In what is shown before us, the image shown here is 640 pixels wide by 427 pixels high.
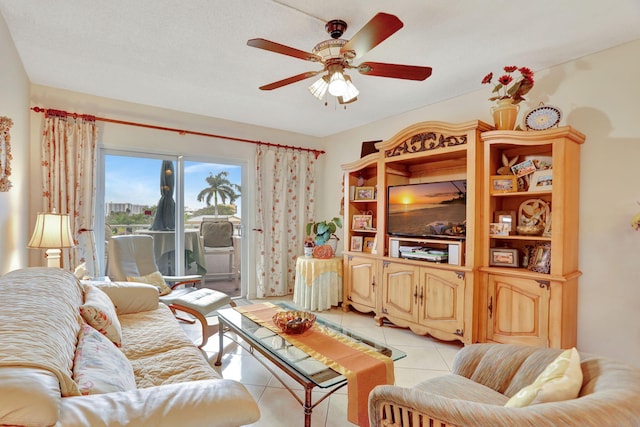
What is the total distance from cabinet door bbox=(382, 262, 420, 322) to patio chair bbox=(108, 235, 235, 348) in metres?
1.62

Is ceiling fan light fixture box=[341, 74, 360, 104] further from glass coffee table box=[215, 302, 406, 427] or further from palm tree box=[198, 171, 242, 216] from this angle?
palm tree box=[198, 171, 242, 216]

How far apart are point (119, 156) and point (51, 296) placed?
2717 mm

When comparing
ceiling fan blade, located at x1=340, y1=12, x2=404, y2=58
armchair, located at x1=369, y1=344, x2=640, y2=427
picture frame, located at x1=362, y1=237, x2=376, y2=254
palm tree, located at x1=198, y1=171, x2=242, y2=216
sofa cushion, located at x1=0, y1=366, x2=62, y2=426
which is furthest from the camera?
palm tree, located at x1=198, y1=171, x2=242, y2=216

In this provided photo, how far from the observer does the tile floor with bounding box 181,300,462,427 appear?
75.6 inches

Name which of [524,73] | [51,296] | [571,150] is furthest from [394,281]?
[51,296]

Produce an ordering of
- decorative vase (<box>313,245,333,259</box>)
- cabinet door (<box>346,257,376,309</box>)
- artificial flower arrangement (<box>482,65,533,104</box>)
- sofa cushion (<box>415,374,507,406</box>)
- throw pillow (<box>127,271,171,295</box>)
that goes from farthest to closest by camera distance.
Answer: decorative vase (<box>313,245,333,259</box>), cabinet door (<box>346,257,376,309</box>), throw pillow (<box>127,271,171,295</box>), artificial flower arrangement (<box>482,65,533,104</box>), sofa cushion (<box>415,374,507,406</box>)

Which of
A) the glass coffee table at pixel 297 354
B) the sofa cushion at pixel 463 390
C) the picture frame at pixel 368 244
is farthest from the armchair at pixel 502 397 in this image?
the picture frame at pixel 368 244

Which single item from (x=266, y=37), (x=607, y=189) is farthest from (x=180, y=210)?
(x=607, y=189)

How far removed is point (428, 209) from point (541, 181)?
991 mm

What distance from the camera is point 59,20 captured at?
2.12m

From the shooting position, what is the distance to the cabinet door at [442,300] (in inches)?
113

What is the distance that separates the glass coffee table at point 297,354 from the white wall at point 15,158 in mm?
1616

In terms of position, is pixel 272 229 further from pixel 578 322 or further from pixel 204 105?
pixel 578 322

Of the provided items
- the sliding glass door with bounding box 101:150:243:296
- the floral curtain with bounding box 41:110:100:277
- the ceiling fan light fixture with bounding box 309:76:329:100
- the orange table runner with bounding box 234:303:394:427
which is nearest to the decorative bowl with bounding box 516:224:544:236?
the orange table runner with bounding box 234:303:394:427
